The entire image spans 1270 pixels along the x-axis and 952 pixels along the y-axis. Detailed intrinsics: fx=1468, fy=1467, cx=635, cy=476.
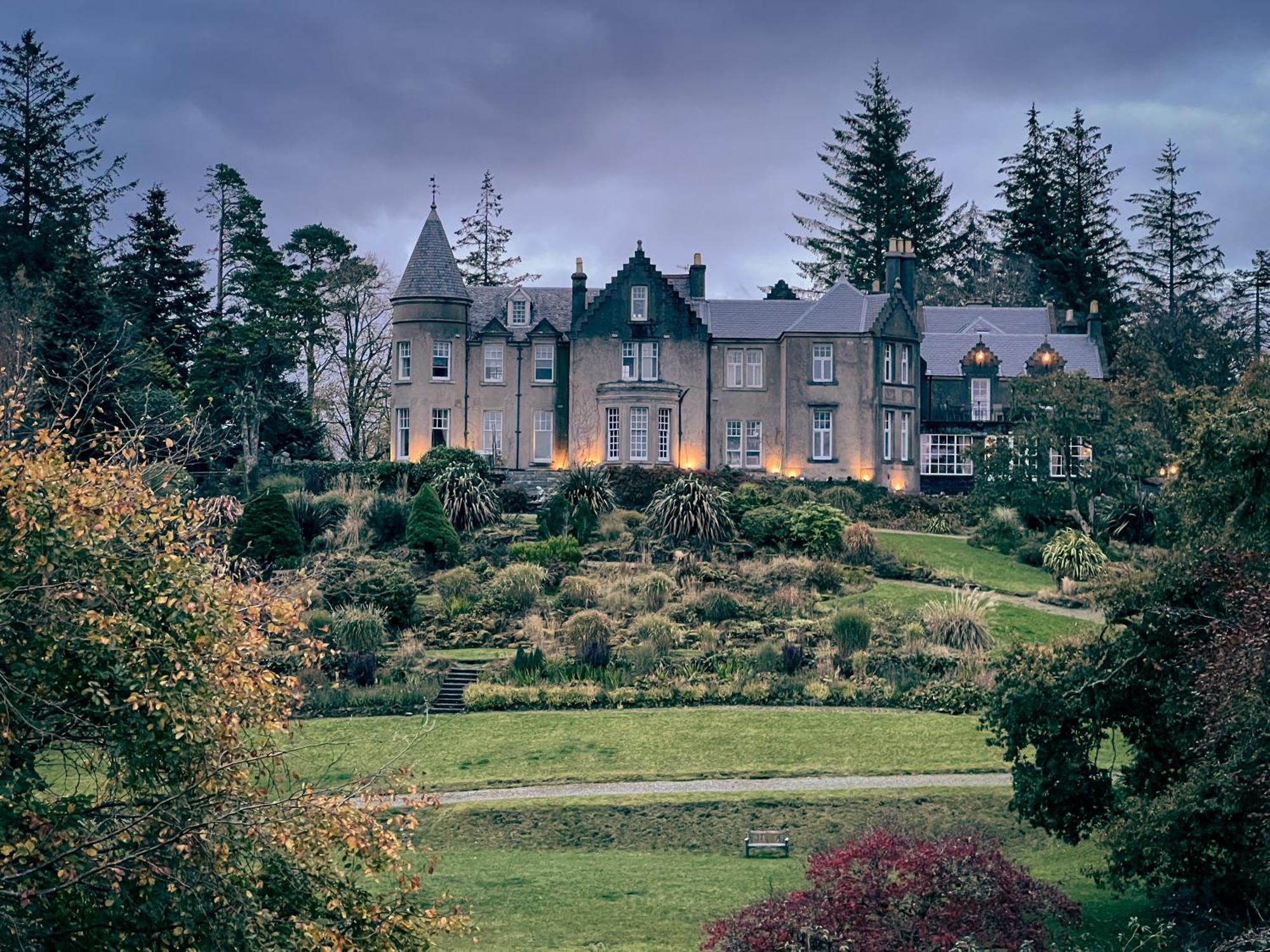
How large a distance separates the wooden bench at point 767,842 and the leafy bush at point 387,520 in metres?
22.4

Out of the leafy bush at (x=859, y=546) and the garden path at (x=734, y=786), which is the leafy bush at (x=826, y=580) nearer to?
the leafy bush at (x=859, y=546)

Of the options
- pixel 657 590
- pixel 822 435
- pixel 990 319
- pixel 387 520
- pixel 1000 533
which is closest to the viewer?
pixel 657 590

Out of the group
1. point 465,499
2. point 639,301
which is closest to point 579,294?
point 639,301

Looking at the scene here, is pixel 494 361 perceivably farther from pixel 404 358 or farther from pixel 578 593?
pixel 578 593

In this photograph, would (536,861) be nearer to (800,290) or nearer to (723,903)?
(723,903)

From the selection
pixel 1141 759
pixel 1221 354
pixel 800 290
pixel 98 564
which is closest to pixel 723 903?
pixel 1141 759

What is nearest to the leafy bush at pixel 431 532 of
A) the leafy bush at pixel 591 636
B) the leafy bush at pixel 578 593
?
the leafy bush at pixel 578 593

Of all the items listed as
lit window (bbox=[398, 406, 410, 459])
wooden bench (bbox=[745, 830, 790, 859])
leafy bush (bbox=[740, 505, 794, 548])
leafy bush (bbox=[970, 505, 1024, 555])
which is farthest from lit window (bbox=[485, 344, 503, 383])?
wooden bench (bbox=[745, 830, 790, 859])

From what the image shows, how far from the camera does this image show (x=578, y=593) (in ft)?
114

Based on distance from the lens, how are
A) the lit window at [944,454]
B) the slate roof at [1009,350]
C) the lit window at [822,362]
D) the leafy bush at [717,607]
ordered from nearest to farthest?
the leafy bush at [717,607] < the lit window at [822,362] < the lit window at [944,454] < the slate roof at [1009,350]

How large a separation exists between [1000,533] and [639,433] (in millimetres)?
13338

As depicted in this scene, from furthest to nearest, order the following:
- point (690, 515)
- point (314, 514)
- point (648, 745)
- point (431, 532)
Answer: point (314, 514)
point (690, 515)
point (431, 532)
point (648, 745)

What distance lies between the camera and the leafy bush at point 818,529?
3922 cm

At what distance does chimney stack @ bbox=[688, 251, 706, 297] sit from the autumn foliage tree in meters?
43.1
